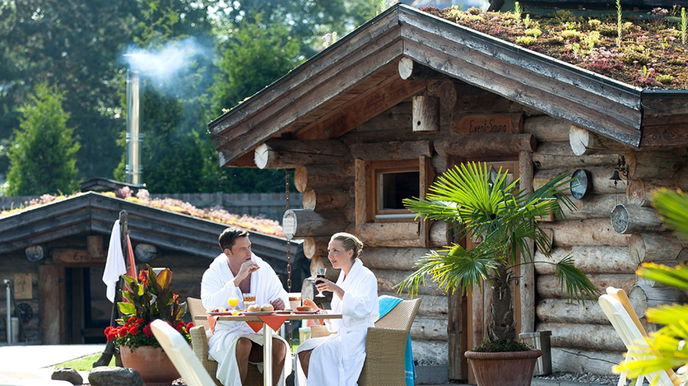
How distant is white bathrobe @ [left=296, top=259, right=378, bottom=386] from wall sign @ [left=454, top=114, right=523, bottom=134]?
2.73 m

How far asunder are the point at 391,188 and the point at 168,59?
24055 mm

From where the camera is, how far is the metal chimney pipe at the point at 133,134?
90.0 ft

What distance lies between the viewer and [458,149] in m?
11.1

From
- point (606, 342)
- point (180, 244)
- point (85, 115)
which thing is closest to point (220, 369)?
point (606, 342)

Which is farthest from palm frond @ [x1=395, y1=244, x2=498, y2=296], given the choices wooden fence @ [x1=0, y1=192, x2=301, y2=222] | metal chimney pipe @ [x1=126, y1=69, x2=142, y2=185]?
metal chimney pipe @ [x1=126, y1=69, x2=142, y2=185]

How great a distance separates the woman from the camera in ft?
27.7

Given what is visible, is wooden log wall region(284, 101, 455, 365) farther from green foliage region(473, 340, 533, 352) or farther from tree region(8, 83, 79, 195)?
tree region(8, 83, 79, 195)

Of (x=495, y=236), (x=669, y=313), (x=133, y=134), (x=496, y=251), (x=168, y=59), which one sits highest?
(x=168, y=59)

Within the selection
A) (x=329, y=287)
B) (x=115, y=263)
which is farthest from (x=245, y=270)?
(x=115, y=263)

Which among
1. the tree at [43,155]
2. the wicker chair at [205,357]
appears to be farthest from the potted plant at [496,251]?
the tree at [43,155]

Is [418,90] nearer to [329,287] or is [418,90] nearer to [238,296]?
[238,296]

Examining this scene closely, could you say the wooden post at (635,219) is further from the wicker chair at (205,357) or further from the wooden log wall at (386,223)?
the wicker chair at (205,357)

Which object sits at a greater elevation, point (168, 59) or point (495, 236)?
point (168, 59)

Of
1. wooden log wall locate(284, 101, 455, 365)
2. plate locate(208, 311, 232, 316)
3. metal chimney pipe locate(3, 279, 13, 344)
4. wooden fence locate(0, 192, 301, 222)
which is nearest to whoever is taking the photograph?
plate locate(208, 311, 232, 316)
